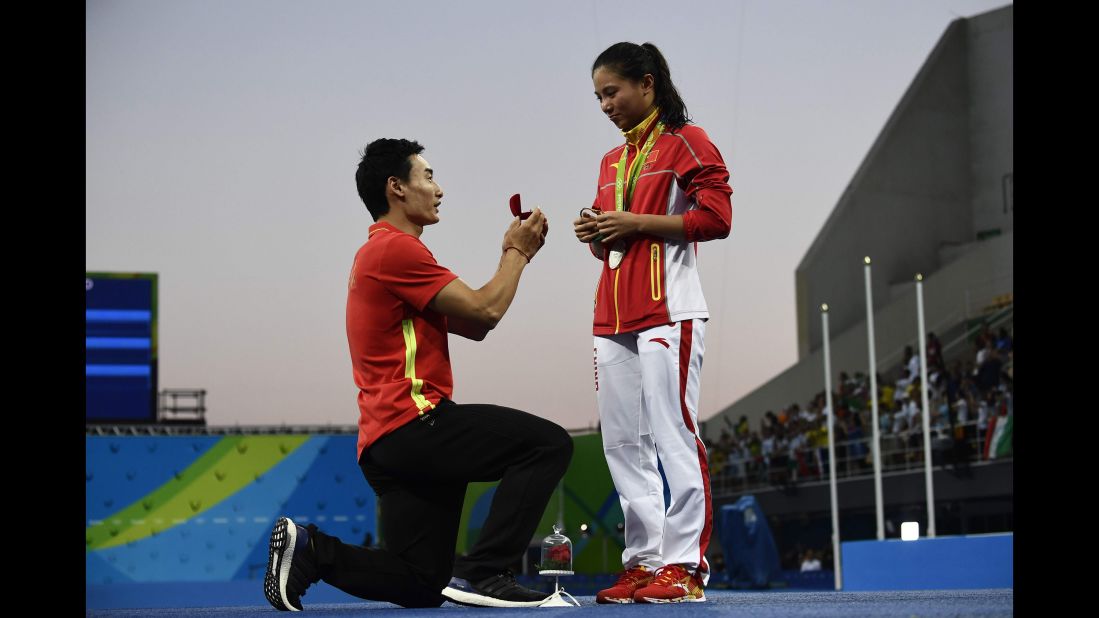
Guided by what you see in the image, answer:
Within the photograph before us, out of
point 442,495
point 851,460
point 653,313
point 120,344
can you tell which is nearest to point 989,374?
point 851,460

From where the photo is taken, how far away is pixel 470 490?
15.5 metres

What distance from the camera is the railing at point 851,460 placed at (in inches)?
586

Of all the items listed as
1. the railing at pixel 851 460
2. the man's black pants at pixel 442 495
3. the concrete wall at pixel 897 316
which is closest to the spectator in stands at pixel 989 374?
the railing at pixel 851 460

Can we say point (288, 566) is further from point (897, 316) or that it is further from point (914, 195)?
point (914, 195)

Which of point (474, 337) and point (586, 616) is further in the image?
point (474, 337)

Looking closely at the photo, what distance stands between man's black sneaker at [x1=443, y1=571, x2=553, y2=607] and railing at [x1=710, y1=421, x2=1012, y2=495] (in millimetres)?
12044

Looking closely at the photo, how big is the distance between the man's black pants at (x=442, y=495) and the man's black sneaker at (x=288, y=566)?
0.04 m

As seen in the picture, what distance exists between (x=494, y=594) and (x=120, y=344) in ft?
42.0

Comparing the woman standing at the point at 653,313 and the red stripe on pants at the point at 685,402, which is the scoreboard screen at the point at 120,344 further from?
the red stripe on pants at the point at 685,402

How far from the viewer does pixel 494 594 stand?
10.7 ft
